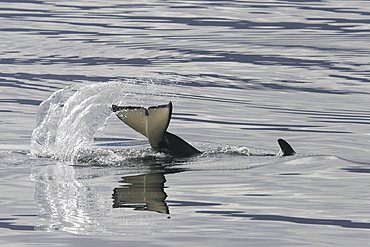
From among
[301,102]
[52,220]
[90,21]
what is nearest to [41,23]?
[90,21]

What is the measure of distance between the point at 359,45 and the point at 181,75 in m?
7.50

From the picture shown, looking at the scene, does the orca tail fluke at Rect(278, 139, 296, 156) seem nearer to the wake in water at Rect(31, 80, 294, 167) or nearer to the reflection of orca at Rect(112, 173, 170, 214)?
the wake in water at Rect(31, 80, 294, 167)

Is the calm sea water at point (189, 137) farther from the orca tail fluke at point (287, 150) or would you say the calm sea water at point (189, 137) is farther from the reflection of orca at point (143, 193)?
the orca tail fluke at point (287, 150)

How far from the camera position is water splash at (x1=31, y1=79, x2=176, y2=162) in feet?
39.9

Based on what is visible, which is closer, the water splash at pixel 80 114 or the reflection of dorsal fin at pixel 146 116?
the reflection of dorsal fin at pixel 146 116

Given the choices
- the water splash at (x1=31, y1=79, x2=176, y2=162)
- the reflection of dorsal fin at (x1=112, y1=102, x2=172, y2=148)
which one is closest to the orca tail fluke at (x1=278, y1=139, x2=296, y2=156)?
the reflection of dorsal fin at (x1=112, y1=102, x2=172, y2=148)

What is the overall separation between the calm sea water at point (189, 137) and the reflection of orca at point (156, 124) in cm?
16

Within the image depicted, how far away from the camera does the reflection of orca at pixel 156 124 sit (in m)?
11.1

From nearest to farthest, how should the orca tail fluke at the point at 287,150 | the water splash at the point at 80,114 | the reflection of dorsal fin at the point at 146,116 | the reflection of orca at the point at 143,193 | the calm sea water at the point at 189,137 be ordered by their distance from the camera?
1. the calm sea water at the point at 189,137
2. the reflection of orca at the point at 143,193
3. the reflection of dorsal fin at the point at 146,116
4. the orca tail fluke at the point at 287,150
5. the water splash at the point at 80,114

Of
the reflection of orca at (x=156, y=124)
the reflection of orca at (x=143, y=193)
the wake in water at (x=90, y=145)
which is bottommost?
the reflection of orca at (x=143, y=193)

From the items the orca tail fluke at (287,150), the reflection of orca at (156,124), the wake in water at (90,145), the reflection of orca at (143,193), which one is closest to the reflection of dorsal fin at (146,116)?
the reflection of orca at (156,124)

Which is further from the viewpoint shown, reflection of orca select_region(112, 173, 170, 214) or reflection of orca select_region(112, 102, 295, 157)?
reflection of orca select_region(112, 102, 295, 157)

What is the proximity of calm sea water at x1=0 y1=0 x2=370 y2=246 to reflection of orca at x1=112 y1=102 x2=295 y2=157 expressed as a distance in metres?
0.16

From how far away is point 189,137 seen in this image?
13.6 m
